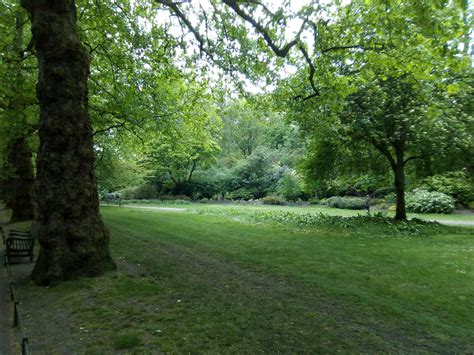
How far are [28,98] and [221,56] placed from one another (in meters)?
7.65

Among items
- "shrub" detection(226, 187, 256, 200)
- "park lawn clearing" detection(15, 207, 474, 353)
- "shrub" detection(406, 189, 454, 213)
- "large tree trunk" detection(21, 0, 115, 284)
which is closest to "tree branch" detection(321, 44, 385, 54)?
"park lawn clearing" detection(15, 207, 474, 353)

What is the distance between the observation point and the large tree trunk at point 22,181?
53.4 ft

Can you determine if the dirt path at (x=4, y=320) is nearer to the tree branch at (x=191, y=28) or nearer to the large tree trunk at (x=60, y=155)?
the large tree trunk at (x=60, y=155)

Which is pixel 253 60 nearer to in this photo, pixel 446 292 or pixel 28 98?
pixel 446 292

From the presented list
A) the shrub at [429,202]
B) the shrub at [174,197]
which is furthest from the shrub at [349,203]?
the shrub at [174,197]

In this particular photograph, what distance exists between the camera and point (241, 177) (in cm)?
3847

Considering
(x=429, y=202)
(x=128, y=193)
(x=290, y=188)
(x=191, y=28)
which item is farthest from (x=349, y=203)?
(x=128, y=193)

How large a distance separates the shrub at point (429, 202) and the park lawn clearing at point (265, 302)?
47.6ft

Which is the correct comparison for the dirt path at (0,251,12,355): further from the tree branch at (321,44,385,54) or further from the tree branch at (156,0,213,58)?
the tree branch at (321,44,385,54)

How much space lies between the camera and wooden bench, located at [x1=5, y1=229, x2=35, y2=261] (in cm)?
848

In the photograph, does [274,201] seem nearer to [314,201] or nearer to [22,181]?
[314,201]

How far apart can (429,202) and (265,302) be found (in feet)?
70.6

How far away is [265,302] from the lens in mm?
5559

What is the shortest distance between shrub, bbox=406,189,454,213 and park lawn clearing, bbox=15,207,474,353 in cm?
1452
